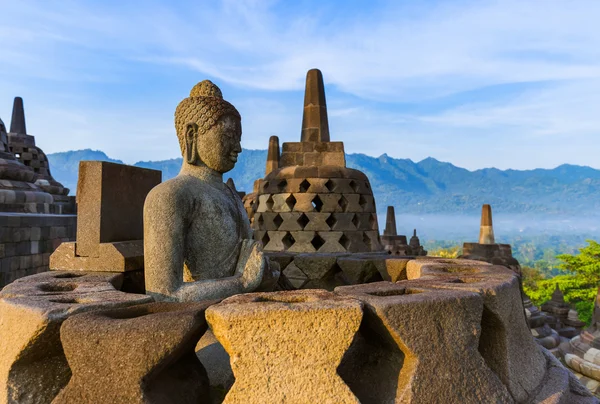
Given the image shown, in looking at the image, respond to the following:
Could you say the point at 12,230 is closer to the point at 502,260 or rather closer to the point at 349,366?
the point at 349,366

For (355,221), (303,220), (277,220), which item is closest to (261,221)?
(277,220)

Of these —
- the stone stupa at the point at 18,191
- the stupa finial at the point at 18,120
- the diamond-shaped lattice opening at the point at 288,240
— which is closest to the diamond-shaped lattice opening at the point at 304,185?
the diamond-shaped lattice opening at the point at 288,240

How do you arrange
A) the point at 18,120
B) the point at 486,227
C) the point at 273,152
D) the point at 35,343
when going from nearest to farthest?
1. the point at 35,343
2. the point at 273,152
3. the point at 486,227
4. the point at 18,120

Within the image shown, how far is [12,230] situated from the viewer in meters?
7.56

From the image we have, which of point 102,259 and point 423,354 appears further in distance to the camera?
point 102,259

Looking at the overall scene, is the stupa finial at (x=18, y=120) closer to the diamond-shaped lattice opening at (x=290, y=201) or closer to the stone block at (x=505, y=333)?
the diamond-shaped lattice opening at (x=290, y=201)

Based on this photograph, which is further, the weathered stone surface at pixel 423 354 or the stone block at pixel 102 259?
the stone block at pixel 102 259

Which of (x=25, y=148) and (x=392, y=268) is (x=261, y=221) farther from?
(x=25, y=148)

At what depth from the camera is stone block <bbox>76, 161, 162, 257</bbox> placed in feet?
9.61

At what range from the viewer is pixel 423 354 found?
62.6 inches

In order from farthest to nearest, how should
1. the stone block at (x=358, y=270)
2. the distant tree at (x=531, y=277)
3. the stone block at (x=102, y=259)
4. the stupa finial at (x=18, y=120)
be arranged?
1. the distant tree at (x=531, y=277)
2. the stupa finial at (x=18, y=120)
3. the stone block at (x=358, y=270)
4. the stone block at (x=102, y=259)

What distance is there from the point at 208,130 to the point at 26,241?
7163 millimetres

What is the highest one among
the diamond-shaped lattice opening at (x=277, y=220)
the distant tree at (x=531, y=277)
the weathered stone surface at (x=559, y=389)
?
the diamond-shaped lattice opening at (x=277, y=220)

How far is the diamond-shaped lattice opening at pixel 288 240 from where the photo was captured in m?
4.91
